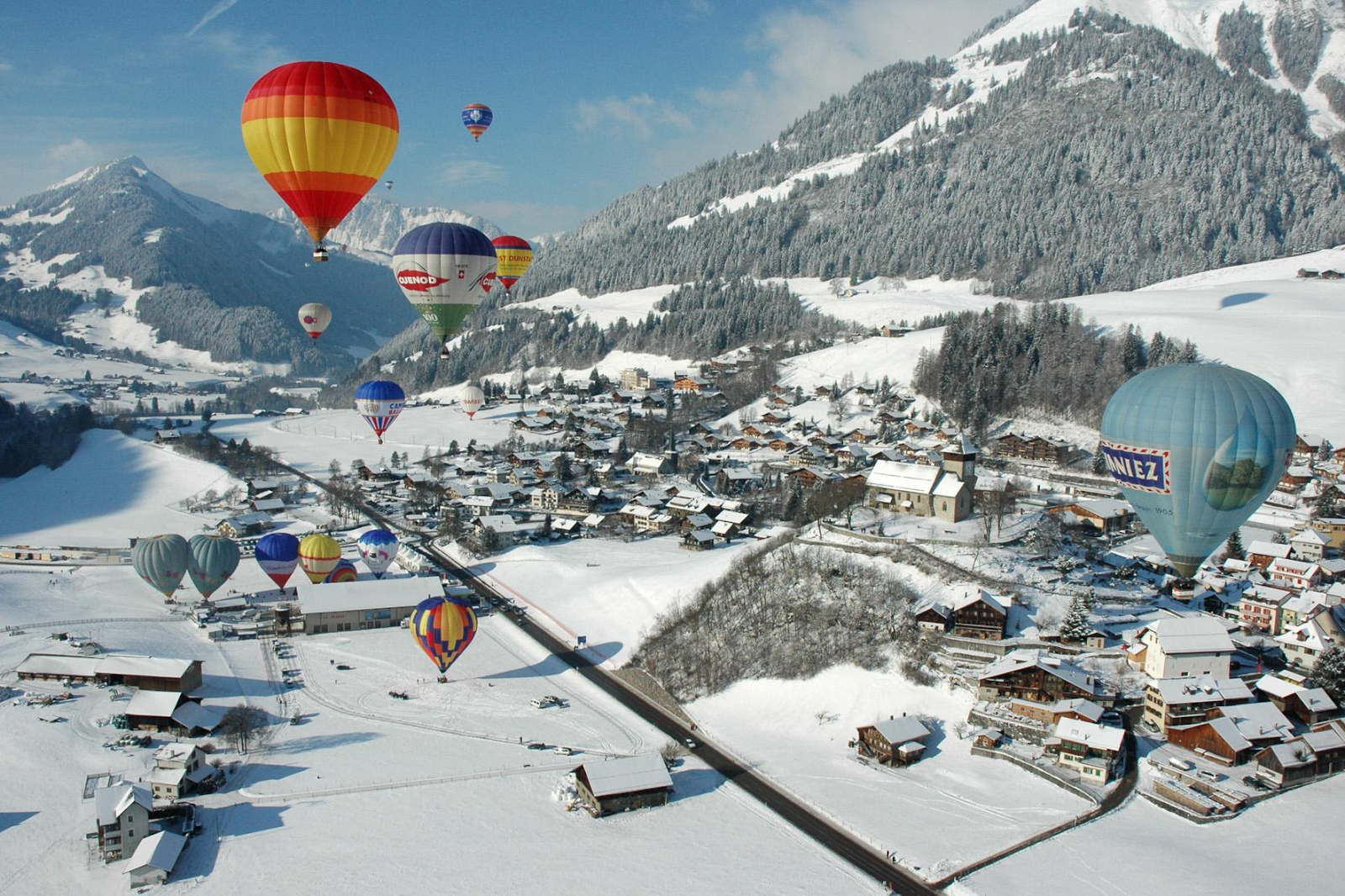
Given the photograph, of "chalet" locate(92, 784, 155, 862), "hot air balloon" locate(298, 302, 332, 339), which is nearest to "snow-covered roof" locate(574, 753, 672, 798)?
"chalet" locate(92, 784, 155, 862)

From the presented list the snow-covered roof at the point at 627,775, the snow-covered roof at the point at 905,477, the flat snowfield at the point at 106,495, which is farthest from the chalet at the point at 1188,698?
the flat snowfield at the point at 106,495

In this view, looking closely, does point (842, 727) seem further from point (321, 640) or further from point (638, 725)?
point (321, 640)

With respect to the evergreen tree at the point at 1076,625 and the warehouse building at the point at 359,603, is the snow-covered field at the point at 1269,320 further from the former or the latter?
the warehouse building at the point at 359,603

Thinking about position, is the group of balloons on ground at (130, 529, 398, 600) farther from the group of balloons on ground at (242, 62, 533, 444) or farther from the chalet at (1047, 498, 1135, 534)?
the chalet at (1047, 498, 1135, 534)

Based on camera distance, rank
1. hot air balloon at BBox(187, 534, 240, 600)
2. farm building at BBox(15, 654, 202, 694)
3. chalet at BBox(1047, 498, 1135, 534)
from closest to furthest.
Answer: farm building at BBox(15, 654, 202, 694) < hot air balloon at BBox(187, 534, 240, 600) < chalet at BBox(1047, 498, 1135, 534)

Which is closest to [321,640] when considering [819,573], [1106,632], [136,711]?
[136,711]

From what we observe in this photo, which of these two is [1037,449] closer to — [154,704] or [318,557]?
[318,557]
